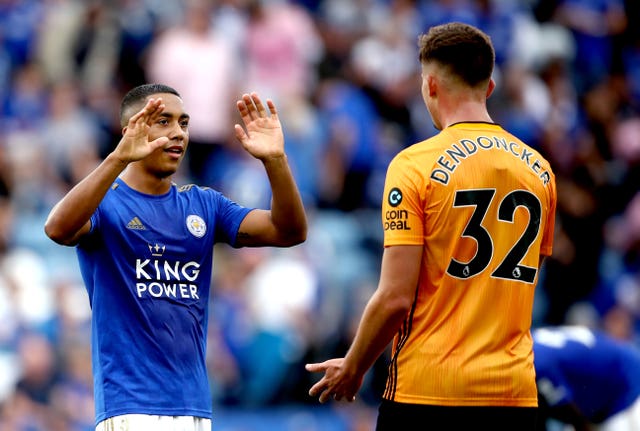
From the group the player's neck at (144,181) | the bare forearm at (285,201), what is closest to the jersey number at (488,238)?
the bare forearm at (285,201)

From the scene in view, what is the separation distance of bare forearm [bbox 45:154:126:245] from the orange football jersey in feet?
4.05

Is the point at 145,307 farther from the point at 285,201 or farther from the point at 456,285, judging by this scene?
the point at 456,285

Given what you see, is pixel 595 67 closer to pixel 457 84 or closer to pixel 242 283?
pixel 242 283

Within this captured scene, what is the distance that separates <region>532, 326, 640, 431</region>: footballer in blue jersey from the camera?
8172mm

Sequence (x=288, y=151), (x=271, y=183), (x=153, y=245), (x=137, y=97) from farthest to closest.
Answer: (x=288, y=151), (x=137, y=97), (x=271, y=183), (x=153, y=245)

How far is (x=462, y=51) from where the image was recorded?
5.52m

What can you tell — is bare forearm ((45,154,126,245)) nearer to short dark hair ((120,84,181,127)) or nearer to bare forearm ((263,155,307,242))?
short dark hair ((120,84,181,127))

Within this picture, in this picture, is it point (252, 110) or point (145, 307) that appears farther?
point (252, 110)

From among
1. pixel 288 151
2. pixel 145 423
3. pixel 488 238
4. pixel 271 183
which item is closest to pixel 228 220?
pixel 271 183

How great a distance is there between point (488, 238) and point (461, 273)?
0.19 m

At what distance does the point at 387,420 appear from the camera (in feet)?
17.9

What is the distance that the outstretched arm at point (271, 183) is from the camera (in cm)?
602

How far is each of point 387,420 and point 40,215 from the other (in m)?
7.92

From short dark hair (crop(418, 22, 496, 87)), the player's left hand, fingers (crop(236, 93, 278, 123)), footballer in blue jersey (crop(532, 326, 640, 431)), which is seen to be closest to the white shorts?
the player's left hand
